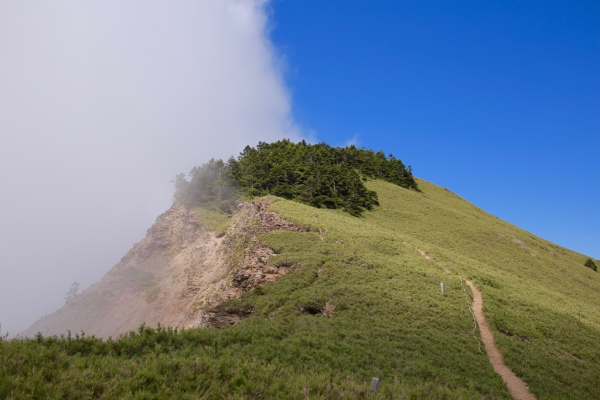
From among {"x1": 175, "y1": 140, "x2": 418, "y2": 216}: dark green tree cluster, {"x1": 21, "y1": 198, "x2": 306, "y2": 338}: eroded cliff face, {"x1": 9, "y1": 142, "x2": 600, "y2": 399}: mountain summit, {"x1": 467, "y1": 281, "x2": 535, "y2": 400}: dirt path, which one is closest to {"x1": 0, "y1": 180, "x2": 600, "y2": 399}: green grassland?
{"x1": 9, "y1": 142, "x2": 600, "y2": 399}: mountain summit

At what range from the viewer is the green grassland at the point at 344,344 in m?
6.73

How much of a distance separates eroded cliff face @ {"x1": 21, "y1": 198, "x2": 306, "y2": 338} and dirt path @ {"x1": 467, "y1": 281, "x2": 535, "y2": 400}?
14552 mm

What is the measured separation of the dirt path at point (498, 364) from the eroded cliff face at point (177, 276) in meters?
14.6

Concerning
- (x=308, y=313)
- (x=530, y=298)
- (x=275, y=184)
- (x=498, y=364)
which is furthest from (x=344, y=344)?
(x=275, y=184)

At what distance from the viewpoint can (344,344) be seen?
13.7m

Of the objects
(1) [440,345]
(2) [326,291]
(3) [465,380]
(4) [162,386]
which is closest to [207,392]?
(4) [162,386]

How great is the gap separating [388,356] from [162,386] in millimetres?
10221

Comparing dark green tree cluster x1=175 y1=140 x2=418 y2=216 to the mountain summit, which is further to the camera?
dark green tree cluster x1=175 y1=140 x2=418 y2=216

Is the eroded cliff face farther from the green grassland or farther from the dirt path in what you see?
the dirt path

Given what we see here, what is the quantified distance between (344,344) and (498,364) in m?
8.06

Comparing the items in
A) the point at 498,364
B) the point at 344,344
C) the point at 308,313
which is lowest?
the point at 344,344

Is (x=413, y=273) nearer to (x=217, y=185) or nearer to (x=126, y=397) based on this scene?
(x=126, y=397)

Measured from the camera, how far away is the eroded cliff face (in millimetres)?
28375

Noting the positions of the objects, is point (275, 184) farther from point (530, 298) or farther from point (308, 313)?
point (530, 298)
